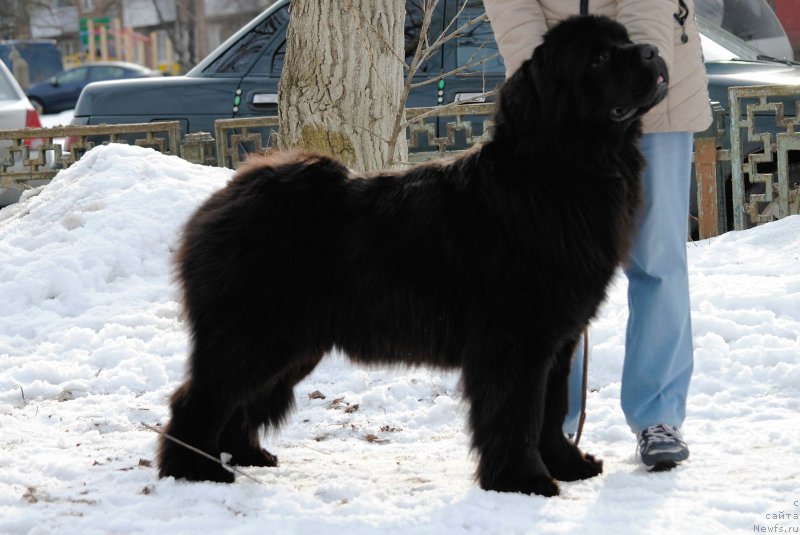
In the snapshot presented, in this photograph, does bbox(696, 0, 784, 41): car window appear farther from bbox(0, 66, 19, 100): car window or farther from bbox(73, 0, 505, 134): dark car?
bbox(0, 66, 19, 100): car window

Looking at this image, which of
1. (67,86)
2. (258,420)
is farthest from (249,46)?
(67,86)

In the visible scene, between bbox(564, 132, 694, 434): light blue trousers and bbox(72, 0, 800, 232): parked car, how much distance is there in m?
4.50

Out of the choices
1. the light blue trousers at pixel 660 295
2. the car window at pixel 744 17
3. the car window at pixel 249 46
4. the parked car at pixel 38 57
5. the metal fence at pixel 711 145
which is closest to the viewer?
the light blue trousers at pixel 660 295

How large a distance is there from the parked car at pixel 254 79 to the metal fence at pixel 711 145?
27 cm

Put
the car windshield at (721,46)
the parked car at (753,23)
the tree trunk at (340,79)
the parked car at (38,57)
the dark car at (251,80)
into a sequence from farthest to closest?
the parked car at (38,57), the parked car at (753,23), the dark car at (251,80), the car windshield at (721,46), the tree trunk at (340,79)

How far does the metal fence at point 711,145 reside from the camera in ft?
24.3

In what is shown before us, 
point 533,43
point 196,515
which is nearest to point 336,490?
point 196,515

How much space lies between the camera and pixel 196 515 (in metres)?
3.43

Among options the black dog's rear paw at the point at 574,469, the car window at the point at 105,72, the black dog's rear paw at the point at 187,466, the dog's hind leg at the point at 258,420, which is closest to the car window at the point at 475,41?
the dog's hind leg at the point at 258,420

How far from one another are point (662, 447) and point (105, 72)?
36.1 meters

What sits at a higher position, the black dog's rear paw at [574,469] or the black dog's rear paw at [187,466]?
the black dog's rear paw at [187,466]

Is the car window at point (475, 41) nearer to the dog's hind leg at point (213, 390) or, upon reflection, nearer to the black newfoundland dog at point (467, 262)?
the black newfoundland dog at point (467, 262)

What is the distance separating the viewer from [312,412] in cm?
519

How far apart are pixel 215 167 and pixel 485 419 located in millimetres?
5225
